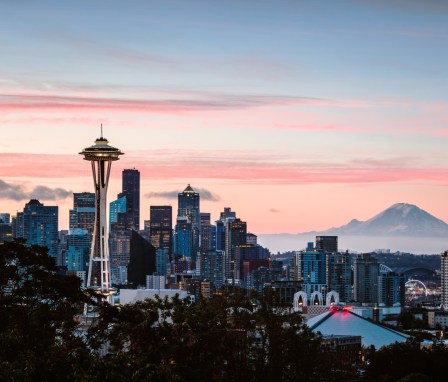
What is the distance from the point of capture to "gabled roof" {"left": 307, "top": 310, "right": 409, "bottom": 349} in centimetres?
9644

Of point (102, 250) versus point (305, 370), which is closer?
point (305, 370)

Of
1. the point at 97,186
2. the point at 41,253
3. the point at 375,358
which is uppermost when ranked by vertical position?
the point at 97,186

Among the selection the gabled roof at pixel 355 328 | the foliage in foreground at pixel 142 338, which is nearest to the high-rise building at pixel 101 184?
the gabled roof at pixel 355 328

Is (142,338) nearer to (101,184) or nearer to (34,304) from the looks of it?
(34,304)

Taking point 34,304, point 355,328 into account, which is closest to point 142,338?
point 34,304

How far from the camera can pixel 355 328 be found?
332 feet

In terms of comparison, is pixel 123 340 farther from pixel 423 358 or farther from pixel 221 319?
pixel 423 358

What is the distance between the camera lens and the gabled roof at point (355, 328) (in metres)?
96.4

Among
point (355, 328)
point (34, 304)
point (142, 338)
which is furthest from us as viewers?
A: point (355, 328)

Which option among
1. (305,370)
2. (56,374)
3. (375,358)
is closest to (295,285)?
(375,358)

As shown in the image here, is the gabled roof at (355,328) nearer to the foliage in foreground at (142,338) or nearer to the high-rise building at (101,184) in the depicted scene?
the high-rise building at (101,184)

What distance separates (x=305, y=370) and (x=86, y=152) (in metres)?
73.8

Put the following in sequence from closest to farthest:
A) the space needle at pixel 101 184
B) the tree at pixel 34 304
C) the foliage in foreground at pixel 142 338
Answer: the foliage in foreground at pixel 142 338 < the tree at pixel 34 304 < the space needle at pixel 101 184

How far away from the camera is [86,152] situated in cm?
11150
